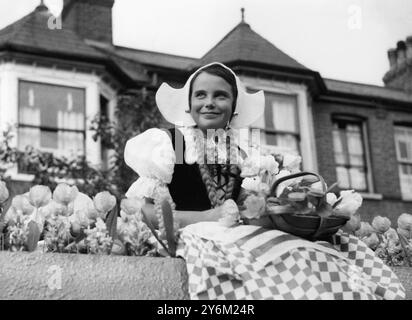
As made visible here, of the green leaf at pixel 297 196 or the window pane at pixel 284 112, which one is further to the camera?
the window pane at pixel 284 112

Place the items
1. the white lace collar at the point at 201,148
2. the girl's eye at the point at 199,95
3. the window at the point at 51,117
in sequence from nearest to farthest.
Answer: the white lace collar at the point at 201,148
the girl's eye at the point at 199,95
the window at the point at 51,117

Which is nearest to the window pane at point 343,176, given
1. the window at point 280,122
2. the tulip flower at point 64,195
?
the window at point 280,122

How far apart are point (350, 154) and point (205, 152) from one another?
867cm

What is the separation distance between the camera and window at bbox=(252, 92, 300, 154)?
1056 centimetres

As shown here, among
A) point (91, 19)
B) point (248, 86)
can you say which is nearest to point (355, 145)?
point (248, 86)

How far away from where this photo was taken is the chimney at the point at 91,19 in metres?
10.9

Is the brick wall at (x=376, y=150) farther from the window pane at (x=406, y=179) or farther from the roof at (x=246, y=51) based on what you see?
the roof at (x=246, y=51)

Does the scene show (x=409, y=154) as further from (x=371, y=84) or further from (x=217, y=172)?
(x=217, y=172)

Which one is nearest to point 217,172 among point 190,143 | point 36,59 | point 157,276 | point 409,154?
point 190,143

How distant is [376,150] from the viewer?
37.8 feet

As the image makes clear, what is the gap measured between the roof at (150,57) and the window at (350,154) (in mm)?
2512

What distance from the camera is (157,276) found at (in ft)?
A: 8.13

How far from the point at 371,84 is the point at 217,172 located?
993cm

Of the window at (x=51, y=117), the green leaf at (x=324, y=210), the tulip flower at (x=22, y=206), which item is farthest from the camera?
the window at (x=51, y=117)
